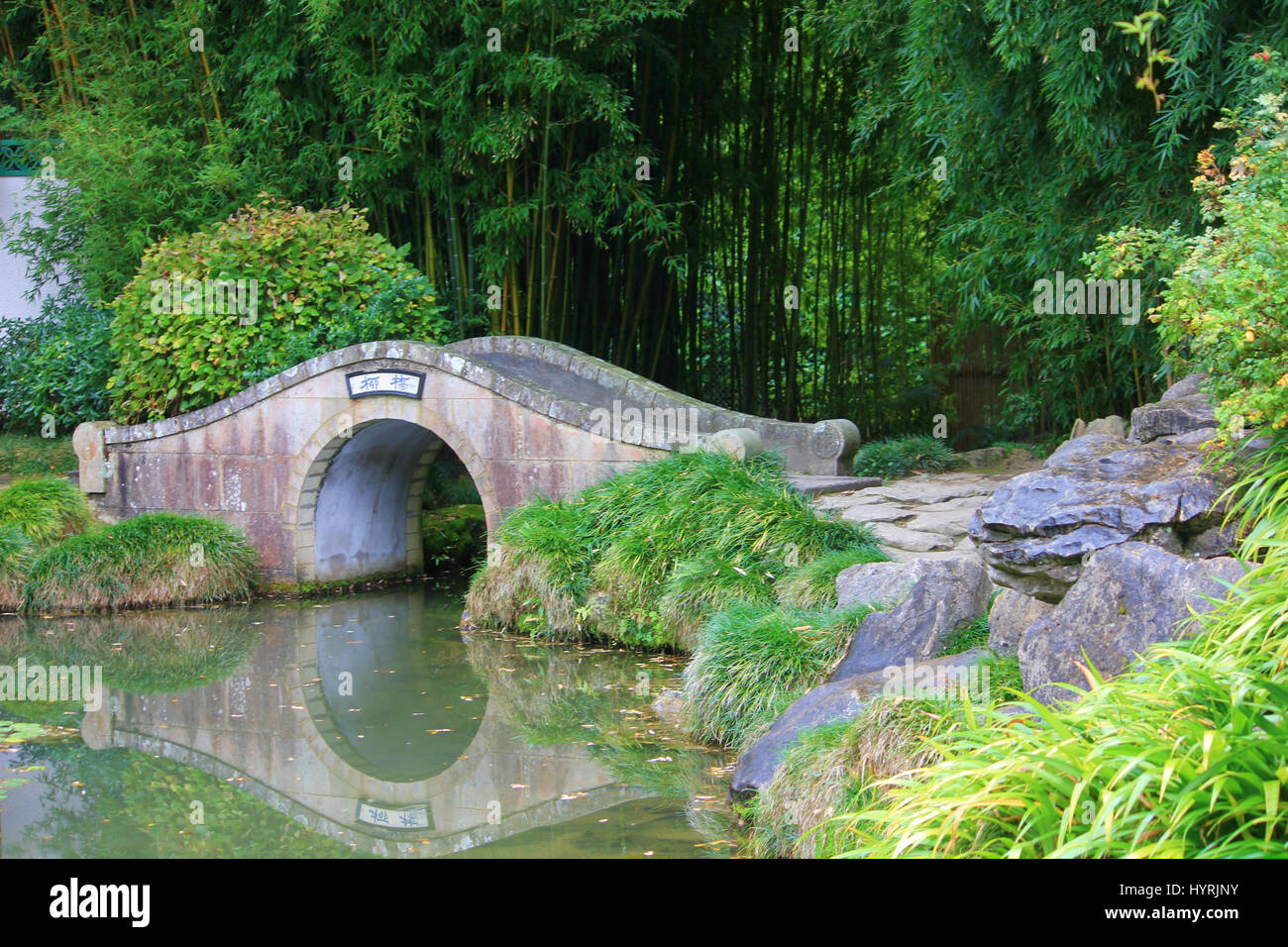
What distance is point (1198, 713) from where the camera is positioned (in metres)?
2.70

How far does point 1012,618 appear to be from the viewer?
4.33 meters

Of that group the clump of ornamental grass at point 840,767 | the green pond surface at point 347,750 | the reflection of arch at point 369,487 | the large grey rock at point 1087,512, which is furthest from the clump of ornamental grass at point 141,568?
the large grey rock at point 1087,512

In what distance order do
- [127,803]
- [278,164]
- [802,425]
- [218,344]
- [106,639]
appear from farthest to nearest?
[278,164] → [218,344] → [802,425] → [106,639] → [127,803]

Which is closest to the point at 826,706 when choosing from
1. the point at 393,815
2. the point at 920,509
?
the point at 393,815

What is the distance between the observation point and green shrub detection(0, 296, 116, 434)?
35.1ft

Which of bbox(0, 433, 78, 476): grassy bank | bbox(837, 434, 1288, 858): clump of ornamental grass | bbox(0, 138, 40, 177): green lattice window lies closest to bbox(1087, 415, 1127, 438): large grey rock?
bbox(837, 434, 1288, 858): clump of ornamental grass

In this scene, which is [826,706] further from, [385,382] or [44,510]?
[44,510]

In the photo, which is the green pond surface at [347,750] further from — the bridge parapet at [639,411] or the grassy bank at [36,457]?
the grassy bank at [36,457]

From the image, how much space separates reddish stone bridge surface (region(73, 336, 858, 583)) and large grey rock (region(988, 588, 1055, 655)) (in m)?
3.21

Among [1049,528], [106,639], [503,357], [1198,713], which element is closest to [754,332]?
[503,357]

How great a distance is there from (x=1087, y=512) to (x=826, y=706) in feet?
4.15

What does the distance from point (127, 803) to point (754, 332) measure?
8.91 metres

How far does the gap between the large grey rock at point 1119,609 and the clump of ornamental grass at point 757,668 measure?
4.96 feet
